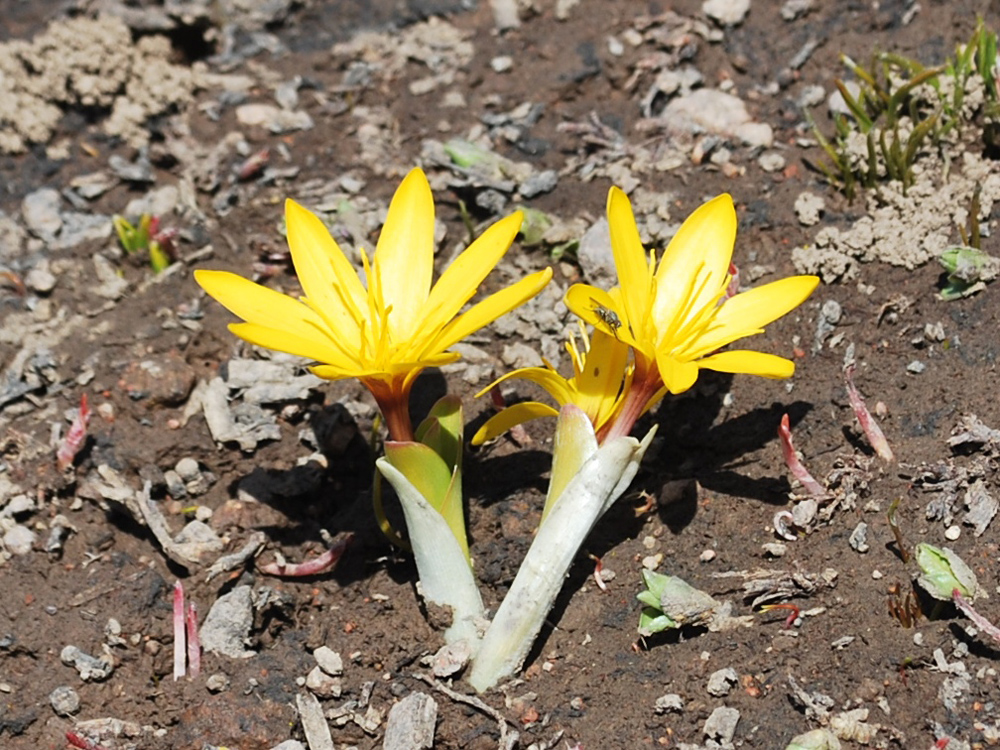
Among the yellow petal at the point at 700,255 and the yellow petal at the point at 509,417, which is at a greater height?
the yellow petal at the point at 700,255

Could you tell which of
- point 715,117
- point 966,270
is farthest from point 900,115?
point 966,270

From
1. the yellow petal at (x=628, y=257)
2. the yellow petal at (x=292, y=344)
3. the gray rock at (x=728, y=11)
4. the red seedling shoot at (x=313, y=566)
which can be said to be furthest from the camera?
the gray rock at (x=728, y=11)

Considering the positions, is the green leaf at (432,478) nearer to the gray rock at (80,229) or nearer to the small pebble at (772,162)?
the small pebble at (772,162)

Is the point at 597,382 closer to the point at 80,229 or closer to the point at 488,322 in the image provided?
the point at 488,322

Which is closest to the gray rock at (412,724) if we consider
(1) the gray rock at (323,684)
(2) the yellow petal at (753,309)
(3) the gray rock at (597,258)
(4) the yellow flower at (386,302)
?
(1) the gray rock at (323,684)

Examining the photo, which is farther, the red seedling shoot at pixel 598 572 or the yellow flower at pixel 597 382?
the red seedling shoot at pixel 598 572

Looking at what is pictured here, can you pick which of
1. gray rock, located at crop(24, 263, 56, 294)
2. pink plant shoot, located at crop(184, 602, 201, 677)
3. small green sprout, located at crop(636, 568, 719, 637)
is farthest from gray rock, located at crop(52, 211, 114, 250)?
small green sprout, located at crop(636, 568, 719, 637)

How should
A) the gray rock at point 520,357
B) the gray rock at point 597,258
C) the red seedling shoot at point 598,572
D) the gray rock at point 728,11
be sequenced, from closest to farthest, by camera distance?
the red seedling shoot at point 598,572 < the gray rock at point 520,357 < the gray rock at point 597,258 < the gray rock at point 728,11
